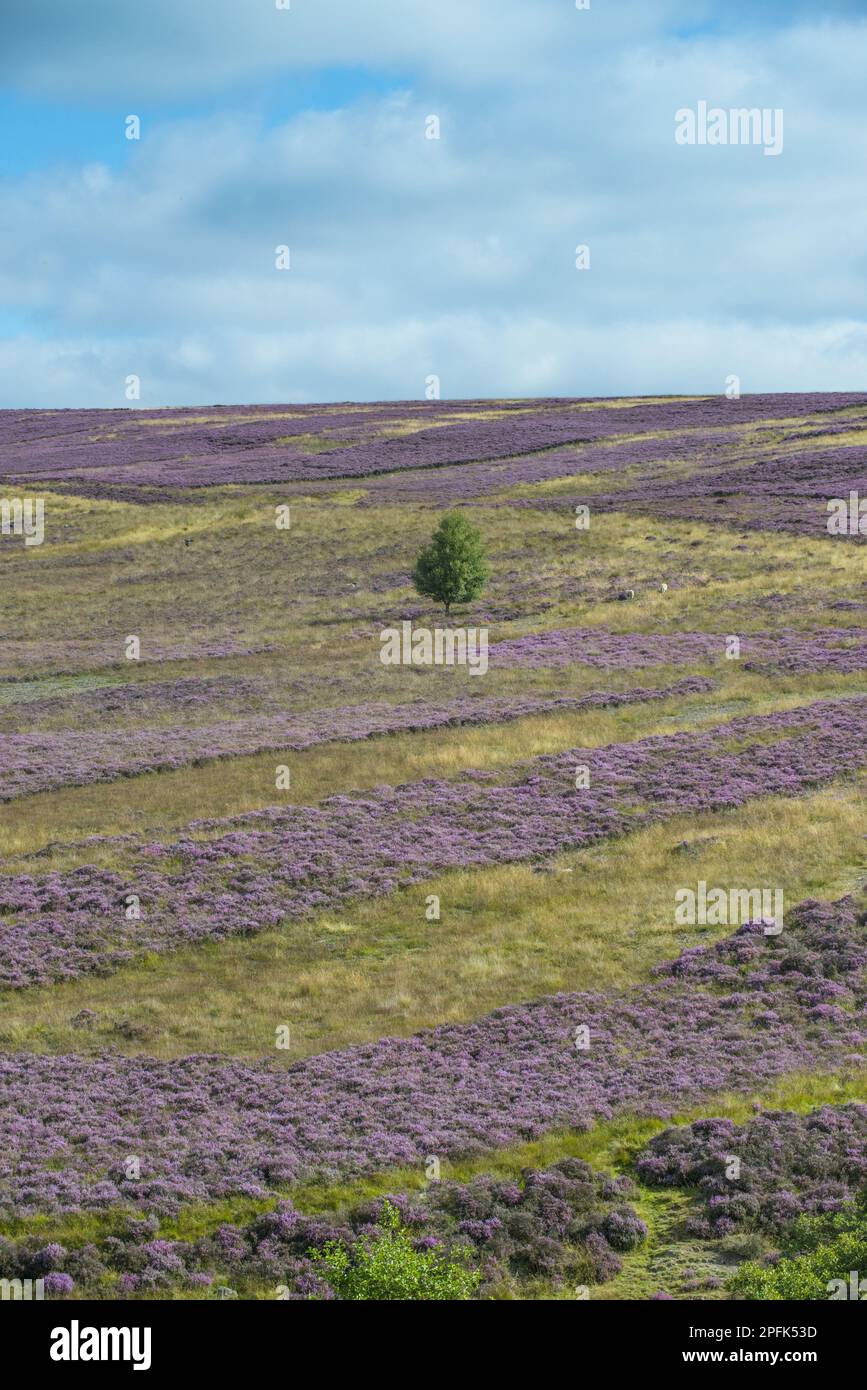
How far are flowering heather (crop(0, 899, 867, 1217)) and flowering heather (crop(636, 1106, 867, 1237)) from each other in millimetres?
1589

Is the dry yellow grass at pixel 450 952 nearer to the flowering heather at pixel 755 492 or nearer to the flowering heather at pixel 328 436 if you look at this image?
the flowering heather at pixel 755 492

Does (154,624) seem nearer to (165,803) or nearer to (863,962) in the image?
(165,803)

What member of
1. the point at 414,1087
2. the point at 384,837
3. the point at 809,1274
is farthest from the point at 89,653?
the point at 809,1274

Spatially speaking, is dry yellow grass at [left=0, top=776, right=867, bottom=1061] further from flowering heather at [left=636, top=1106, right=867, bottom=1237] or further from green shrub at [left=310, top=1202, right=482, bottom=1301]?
green shrub at [left=310, top=1202, right=482, bottom=1301]

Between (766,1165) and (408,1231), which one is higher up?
(766,1165)

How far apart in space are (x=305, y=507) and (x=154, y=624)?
30.8m

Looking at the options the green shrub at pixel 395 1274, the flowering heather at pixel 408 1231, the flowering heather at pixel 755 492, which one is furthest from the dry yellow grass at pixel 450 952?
the flowering heather at pixel 755 492

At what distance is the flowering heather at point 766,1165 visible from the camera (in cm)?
1822

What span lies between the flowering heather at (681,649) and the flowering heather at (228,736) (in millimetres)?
4916

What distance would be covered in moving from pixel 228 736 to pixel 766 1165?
113 feet

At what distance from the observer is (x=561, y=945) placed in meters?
→ 29.9

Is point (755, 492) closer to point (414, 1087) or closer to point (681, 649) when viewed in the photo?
point (681, 649)

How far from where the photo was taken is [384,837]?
37.6 meters

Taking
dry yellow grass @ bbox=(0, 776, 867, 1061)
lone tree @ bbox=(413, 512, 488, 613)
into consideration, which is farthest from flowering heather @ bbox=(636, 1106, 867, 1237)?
lone tree @ bbox=(413, 512, 488, 613)
